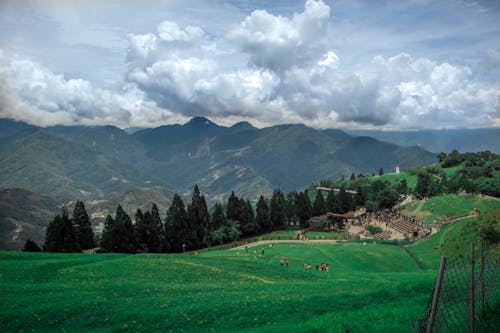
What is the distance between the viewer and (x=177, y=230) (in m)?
92.2

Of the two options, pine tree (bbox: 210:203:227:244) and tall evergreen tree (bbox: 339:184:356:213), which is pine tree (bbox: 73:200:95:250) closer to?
pine tree (bbox: 210:203:227:244)

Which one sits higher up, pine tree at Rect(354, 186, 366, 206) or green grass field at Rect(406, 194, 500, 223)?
pine tree at Rect(354, 186, 366, 206)

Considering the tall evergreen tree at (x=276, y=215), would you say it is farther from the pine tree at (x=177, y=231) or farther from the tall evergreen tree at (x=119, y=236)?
the tall evergreen tree at (x=119, y=236)

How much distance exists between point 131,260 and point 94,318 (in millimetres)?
20789

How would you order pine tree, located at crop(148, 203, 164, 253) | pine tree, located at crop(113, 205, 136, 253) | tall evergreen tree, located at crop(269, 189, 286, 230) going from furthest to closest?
tall evergreen tree, located at crop(269, 189, 286, 230) → pine tree, located at crop(148, 203, 164, 253) → pine tree, located at crop(113, 205, 136, 253)

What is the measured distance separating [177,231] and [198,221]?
875cm

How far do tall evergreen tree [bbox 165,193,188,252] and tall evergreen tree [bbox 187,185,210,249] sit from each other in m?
1.39

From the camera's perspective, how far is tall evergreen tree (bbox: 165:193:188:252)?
91062mm

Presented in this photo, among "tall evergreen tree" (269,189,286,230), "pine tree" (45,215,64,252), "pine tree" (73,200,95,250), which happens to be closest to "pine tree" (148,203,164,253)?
"pine tree" (73,200,95,250)

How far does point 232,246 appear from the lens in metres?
84.6

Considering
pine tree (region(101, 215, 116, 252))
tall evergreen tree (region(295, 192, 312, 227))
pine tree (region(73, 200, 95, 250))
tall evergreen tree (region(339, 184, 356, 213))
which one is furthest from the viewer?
tall evergreen tree (region(339, 184, 356, 213))

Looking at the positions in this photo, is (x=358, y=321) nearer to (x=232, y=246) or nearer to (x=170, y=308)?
(x=170, y=308)

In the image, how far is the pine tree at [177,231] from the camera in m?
91.1

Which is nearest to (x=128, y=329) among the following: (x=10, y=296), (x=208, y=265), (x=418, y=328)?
(x=10, y=296)
